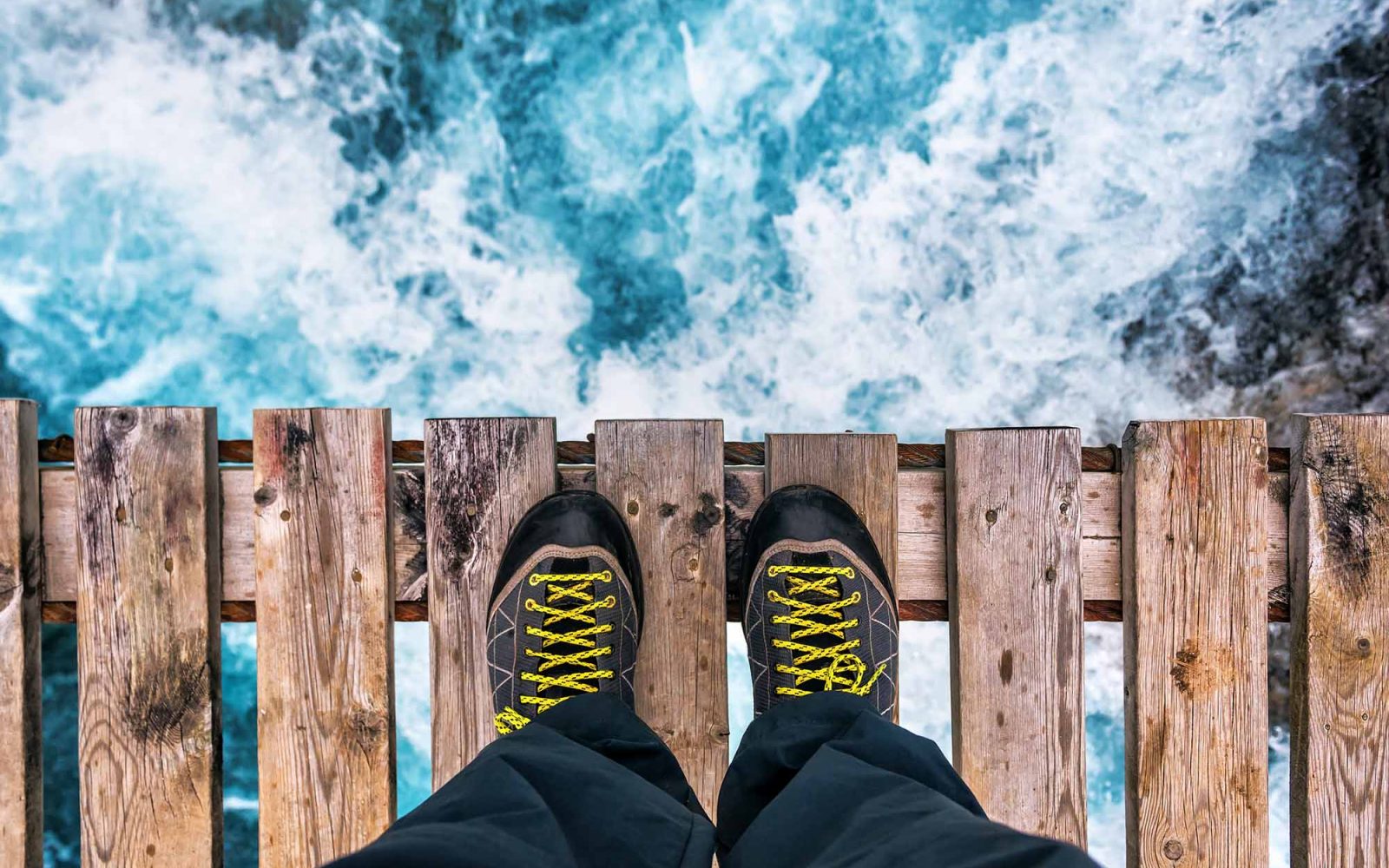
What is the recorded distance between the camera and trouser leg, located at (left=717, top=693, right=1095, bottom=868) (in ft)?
1.89

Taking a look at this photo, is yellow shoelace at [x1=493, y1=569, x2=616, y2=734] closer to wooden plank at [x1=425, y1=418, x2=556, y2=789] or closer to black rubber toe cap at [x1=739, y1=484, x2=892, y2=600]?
wooden plank at [x1=425, y1=418, x2=556, y2=789]

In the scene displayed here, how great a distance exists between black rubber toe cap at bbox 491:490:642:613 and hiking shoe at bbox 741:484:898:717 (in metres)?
0.21

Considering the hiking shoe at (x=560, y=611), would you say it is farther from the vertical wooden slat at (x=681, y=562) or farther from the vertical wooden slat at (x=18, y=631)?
the vertical wooden slat at (x=18, y=631)

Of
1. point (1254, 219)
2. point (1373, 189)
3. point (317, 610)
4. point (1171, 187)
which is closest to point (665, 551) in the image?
point (317, 610)

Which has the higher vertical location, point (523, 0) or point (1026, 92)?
point (523, 0)

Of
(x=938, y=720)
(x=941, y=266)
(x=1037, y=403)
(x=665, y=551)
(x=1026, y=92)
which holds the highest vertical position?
(x=1026, y=92)

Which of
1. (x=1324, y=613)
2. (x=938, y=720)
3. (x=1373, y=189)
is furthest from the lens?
(x=938, y=720)

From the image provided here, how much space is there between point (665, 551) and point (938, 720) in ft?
3.56

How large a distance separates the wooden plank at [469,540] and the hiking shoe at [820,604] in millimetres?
373

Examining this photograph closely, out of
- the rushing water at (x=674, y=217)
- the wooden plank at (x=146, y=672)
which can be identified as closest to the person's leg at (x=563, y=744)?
the wooden plank at (x=146, y=672)

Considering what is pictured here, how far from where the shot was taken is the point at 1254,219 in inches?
62.5

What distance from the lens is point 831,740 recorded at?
0.84 metres

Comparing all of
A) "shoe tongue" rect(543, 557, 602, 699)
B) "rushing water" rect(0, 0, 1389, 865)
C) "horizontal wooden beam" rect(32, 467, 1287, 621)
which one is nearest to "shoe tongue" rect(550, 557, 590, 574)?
"shoe tongue" rect(543, 557, 602, 699)

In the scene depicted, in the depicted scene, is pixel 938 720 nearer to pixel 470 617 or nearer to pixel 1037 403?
pixel 1037 403
